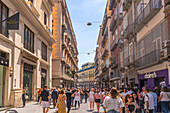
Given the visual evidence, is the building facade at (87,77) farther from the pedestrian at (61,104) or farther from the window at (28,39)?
the pedestrian at (61,104)

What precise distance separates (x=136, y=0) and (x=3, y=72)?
14.1m

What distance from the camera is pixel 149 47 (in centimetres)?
1736

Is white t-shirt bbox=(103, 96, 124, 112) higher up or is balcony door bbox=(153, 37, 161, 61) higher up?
balcony door bbox=(153, 37, 161, 61)

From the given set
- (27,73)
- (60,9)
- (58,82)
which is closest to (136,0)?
(27,73)

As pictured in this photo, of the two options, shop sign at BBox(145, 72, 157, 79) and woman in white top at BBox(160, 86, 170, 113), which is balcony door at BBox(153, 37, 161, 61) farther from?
woman in white top at BBox(160, 86, 170, 113)

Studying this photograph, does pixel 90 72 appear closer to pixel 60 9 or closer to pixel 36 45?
pixel 60 9

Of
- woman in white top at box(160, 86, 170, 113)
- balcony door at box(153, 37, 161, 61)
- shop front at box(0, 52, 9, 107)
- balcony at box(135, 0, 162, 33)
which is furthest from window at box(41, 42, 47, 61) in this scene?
woman in white top at box(160, 86, 170, 113)

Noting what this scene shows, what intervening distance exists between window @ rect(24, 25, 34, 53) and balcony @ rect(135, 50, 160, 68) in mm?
10234

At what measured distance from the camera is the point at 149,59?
645 inches

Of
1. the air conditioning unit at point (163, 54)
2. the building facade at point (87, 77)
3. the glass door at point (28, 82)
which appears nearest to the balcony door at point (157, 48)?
the air conditioning unit at point (163, 54)

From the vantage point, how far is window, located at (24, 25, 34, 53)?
61.7 feet

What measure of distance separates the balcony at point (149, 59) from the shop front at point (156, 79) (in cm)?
81

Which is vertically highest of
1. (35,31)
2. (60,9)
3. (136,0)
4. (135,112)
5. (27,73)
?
(60,9)

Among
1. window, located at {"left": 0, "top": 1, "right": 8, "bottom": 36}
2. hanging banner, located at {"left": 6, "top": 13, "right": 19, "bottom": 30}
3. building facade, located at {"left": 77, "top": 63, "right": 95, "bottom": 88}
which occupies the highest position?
window, located at {"left": 0, "top": 1, "right": 8, "bottom": 36}
